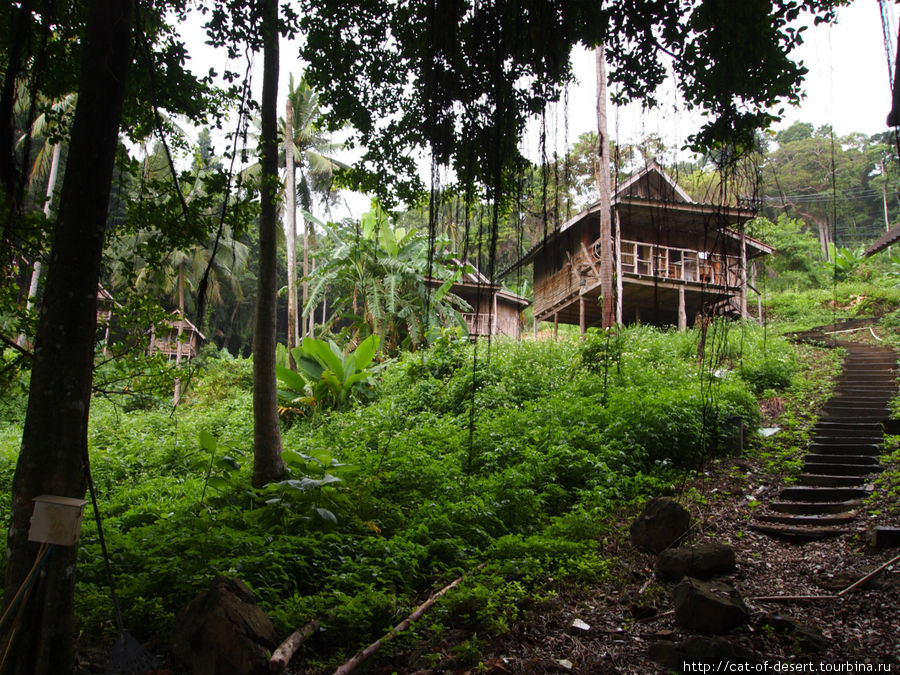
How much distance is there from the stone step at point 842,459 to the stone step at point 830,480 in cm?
51

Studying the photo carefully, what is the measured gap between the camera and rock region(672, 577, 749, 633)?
305 cm

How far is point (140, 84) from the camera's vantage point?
4160 mm

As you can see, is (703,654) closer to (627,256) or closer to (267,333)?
(267,333)

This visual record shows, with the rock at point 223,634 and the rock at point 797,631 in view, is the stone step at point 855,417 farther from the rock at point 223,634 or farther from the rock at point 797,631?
the rock at point 223,634

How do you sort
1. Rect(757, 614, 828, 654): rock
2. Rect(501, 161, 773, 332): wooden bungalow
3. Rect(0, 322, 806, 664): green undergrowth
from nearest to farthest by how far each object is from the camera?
Rect(757, 614, 828, 654): rock, Rect(0, 322, 806, 664): green undergrowth, Rect(501, 161, 773, 332): wooden bungalow

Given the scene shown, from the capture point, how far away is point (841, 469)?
21.5 ft

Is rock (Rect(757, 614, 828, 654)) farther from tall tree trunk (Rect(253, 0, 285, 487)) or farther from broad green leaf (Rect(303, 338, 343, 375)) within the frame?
broad green leaf (Rect(303, 338, 343, 375))

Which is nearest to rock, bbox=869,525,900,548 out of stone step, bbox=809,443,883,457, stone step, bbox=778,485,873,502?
stone step, bbox=778,485,873,502

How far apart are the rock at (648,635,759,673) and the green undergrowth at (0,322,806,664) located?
866 millimetres

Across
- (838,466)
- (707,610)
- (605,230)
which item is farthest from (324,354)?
(707,610)

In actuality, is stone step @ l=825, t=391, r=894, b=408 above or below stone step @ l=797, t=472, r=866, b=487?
above

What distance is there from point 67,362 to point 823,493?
694cm

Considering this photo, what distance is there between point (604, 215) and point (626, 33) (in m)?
9.60

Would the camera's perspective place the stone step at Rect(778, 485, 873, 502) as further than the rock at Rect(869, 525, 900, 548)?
Yes
